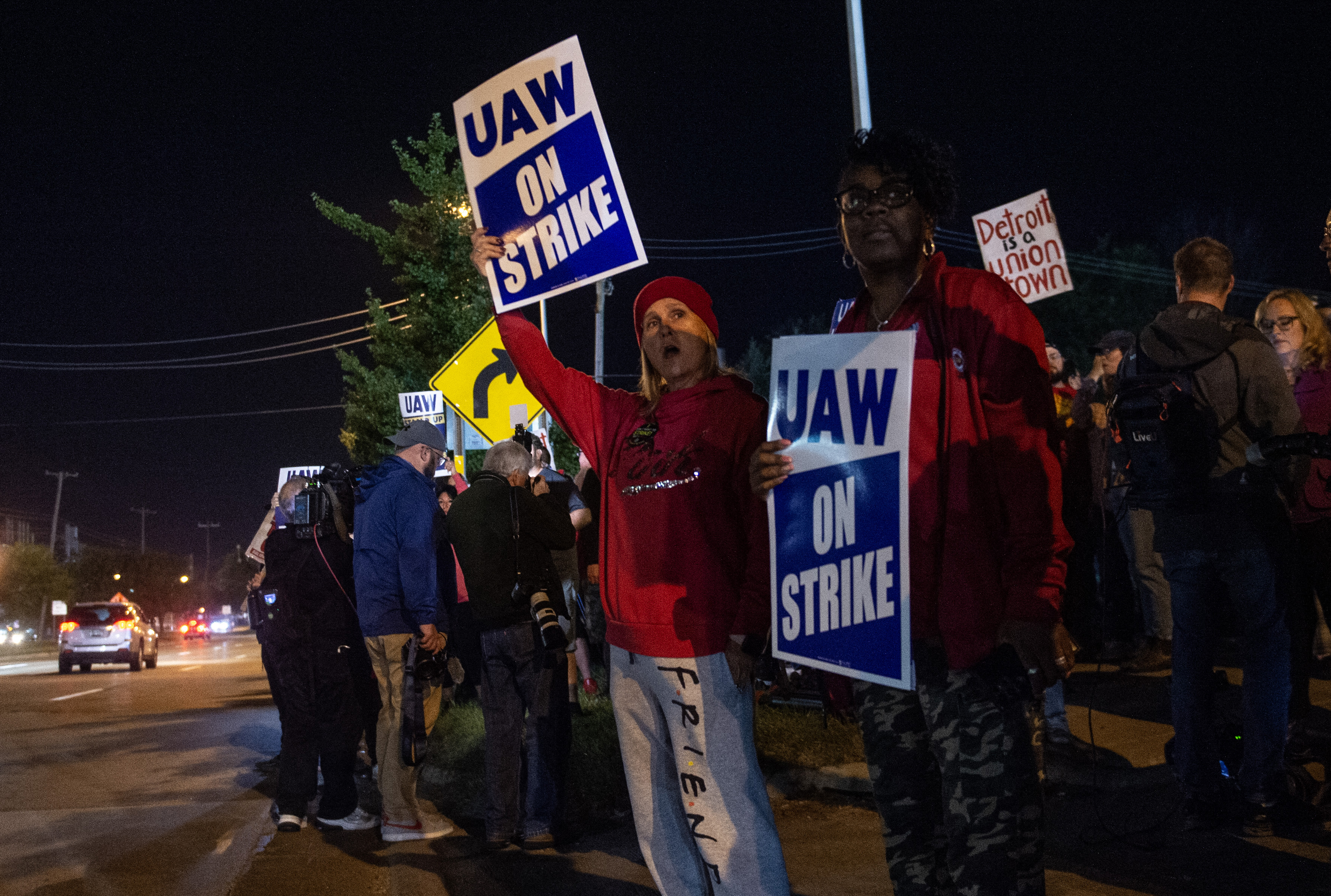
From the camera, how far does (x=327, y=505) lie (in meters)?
7.34

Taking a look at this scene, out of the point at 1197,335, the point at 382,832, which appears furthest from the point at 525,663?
the point at 1197,335

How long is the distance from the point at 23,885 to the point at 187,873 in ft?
2.64

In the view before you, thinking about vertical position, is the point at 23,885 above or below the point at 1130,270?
below

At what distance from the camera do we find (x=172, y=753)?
39.1 ft

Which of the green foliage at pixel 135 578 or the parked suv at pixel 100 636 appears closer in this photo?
the parked suv at pixel 100 636

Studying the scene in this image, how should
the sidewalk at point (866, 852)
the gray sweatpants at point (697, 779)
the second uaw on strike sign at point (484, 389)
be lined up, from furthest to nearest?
the second uaw on strike sign at point (484, 389)
the sidewalk at point (866, 852)
the gray sweatpants at point (697, 779)

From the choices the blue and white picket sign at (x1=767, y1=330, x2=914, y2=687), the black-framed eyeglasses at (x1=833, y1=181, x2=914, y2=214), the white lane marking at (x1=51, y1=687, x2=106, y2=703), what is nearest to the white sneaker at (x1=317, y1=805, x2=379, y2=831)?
the blue and white picket sign at (x1=767, y1=330, x2=914, y2=687)

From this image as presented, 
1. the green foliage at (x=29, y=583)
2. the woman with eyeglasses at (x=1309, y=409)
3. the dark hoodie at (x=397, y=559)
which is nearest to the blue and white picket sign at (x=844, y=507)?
the woman with eyeglasses at (x=1309, y=409)

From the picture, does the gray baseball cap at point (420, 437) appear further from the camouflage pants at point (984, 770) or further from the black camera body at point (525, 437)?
the camouflage pants at point (984, 770)

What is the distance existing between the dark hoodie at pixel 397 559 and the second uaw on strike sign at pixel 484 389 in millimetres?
3604

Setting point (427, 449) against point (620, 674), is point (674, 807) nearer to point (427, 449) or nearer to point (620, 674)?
point (620, 674)

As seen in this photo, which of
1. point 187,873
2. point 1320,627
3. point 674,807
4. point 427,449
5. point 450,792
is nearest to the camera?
point 674,807

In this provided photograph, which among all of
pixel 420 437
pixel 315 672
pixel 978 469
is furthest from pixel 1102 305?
pixel 978 469

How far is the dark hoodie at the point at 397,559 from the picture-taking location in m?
6.70
